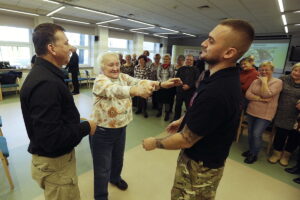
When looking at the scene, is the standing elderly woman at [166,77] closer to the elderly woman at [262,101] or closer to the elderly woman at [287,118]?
the elderly woman at [262,101]

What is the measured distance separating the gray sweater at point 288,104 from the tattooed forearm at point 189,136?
2.17m

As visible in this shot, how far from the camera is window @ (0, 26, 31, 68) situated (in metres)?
5.95

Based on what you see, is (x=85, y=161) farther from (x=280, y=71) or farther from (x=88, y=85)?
(x=280, y=71)

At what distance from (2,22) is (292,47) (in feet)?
38.7

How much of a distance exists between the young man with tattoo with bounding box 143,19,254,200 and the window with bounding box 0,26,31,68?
7334mm

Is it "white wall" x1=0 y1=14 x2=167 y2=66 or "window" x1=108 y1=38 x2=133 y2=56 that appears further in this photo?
"window" x1=108 y1=38 x2=133 y2=56

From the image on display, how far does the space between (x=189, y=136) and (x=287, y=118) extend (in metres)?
2.23

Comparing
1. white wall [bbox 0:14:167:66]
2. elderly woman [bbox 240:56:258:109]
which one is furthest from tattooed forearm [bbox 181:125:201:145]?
white wall [bbox 0:14:167:66]

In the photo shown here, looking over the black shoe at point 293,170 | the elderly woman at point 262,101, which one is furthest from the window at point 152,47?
the black shoe at point 293,170

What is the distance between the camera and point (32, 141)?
1.03 m

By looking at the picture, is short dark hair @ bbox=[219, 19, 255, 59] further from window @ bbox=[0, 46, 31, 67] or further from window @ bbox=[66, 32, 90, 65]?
window @ bbox=[66, 32, 90, 65]

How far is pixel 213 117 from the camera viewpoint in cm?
84

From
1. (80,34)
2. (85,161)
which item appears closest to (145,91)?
(85,161)

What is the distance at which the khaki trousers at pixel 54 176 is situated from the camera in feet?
3.43
